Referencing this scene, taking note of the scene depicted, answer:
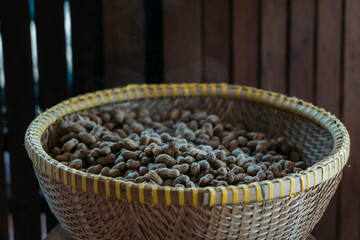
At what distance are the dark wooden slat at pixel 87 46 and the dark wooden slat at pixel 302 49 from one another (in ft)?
1.98

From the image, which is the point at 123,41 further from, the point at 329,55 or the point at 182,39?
the point at 329,55

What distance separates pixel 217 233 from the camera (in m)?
0.87

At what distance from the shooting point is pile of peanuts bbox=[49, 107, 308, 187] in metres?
1.00

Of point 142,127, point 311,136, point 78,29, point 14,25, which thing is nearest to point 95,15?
point 78,29

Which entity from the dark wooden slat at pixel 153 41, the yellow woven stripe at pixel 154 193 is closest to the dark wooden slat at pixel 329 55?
the dark wooden slat at pixel 153 41

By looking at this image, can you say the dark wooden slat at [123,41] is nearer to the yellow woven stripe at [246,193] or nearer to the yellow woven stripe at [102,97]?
the yellow woven stripe at [102,97]

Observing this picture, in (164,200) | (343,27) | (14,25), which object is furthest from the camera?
(343,27)

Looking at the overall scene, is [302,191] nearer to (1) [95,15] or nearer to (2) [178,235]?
(2) [178,235]

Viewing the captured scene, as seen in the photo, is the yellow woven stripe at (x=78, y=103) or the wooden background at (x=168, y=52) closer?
the yellow woven stripe at (x=78, y=103)

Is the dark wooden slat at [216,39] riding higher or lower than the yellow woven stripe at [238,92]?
higher

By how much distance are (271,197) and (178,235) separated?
6.7 inches

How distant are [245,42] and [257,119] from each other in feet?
1.11

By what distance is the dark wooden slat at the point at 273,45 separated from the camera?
158 cm

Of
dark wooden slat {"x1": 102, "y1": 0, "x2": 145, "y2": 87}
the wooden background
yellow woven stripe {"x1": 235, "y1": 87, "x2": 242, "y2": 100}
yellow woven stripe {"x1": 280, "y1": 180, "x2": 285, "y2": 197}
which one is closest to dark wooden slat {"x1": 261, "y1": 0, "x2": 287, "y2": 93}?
the wooden background
